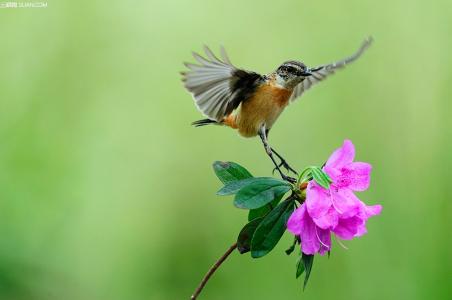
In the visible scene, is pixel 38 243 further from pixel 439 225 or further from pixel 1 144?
pixel 439 225

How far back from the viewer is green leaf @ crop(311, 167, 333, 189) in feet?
4.53

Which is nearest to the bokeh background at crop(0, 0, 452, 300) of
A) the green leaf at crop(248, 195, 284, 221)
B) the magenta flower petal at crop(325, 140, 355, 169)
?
the green leaf at crop(248, 195, 284, 221)

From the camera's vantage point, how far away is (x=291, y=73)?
190 cm

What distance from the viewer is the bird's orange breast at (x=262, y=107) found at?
6.37 ft

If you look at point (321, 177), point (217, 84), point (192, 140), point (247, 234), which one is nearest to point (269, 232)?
point (247, 234)

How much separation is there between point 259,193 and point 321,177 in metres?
0.14

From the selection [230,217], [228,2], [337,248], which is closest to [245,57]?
[228,2]

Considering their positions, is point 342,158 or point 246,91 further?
point 246,91

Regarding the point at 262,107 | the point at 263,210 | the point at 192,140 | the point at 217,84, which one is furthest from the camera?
the point at 192,140

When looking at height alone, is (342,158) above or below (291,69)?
below

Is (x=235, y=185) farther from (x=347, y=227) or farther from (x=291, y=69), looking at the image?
(x=291, y=69)

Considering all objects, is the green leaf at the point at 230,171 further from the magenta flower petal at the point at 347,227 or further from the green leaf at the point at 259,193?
the magenta flower petal at the point at 347,227

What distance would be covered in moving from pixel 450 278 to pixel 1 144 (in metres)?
2.72

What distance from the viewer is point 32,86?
3.94 metres
